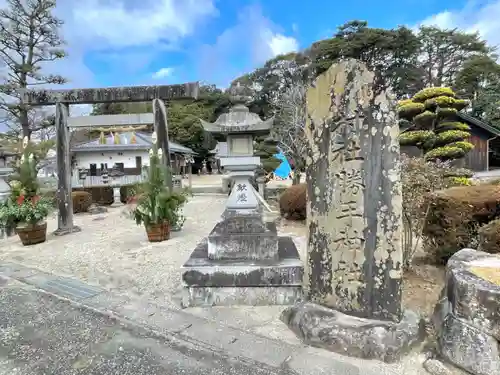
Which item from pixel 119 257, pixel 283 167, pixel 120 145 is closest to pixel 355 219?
pixel 119 257

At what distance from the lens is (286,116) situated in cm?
1848

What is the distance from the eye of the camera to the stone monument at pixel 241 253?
10.8 ft

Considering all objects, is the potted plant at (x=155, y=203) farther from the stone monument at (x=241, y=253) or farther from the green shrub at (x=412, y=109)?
the green shrub at (x=412, y=109)

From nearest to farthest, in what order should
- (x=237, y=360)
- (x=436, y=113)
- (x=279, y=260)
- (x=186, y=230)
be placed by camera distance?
(x=237, y=360) < (x=279, y=260) < (x=186, y=230) < (x=436, y=113)

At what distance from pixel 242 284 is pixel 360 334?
1.37 metres

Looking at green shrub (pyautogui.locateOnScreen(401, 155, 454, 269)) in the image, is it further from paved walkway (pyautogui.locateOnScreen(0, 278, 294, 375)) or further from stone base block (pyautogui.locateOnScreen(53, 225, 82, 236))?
stone base block (pyautogui.locateOnScreen(53, 225, 82, 236))

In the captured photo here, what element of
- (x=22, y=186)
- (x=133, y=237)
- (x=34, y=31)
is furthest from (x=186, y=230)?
(x=34, y=31)

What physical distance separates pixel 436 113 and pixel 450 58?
74.5ft

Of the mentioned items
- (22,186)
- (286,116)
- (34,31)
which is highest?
(34,31)

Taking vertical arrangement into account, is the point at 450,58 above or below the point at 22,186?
above

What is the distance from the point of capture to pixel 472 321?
205 cm

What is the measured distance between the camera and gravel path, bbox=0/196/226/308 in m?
3.96

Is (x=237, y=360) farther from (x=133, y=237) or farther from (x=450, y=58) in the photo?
(x=450, y=58)

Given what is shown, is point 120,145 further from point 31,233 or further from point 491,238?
point 491,238
